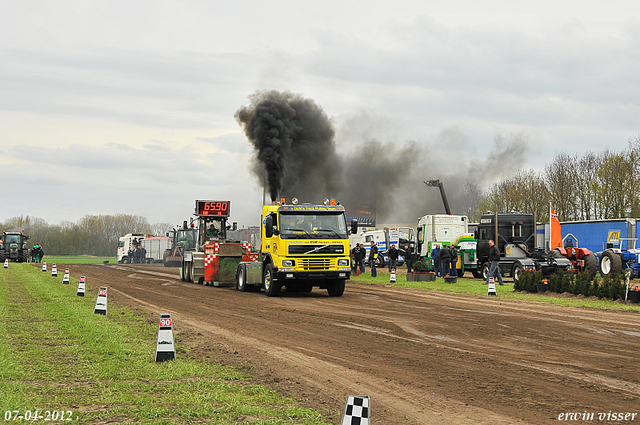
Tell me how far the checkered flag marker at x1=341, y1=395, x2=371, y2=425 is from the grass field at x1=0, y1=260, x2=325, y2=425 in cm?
196

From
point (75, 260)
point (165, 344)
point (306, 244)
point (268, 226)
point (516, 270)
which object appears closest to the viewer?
point (165, 344)

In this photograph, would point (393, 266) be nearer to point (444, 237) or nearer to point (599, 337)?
point (444, 237)

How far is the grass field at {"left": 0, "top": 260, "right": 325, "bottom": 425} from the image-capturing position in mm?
6293

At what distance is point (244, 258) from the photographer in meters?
24.8

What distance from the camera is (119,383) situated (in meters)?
7.59

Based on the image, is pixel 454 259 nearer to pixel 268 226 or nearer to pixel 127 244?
pixel 268 226

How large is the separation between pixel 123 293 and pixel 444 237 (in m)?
18.3

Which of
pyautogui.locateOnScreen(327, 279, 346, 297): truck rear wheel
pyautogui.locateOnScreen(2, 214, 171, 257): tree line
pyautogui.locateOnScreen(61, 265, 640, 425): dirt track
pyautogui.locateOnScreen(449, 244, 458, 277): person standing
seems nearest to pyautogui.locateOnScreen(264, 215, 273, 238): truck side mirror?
pyautogui.locateOnScreen(327, 279, 346, 297): truck rear wheel

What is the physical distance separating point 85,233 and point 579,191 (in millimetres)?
102844

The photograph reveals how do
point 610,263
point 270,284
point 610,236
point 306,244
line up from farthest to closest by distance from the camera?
1. point 610,236
2. point 610,263
3. point 270,284
4. point 306,244

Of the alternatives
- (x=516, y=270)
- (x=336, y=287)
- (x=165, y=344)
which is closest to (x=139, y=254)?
(x=336, y=287)

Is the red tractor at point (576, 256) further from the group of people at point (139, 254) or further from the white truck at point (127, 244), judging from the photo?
the white truck at point (127, 244)

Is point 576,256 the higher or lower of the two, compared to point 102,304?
higher

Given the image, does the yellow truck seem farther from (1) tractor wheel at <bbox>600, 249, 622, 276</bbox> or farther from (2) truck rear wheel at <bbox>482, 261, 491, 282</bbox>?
(2) truck rear wheel at <bbox>482, 261, 491, 282</bbox>
